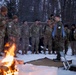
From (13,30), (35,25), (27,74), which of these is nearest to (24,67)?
(27,74)

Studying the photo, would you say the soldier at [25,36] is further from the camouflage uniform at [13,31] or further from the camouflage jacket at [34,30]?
the camouflage uniform at [13,31]

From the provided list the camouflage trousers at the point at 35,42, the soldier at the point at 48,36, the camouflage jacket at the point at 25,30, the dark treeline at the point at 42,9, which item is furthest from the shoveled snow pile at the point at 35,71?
the dark treeline at the point at 42,9

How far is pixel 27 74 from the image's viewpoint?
10.5ft

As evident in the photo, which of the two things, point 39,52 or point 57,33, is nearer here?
point 57,33

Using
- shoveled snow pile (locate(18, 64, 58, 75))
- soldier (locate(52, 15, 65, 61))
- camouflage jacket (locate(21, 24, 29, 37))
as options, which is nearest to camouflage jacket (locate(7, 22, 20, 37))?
camouflage jacket (locate(21, 24, 29, 37))

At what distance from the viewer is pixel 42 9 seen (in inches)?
1394

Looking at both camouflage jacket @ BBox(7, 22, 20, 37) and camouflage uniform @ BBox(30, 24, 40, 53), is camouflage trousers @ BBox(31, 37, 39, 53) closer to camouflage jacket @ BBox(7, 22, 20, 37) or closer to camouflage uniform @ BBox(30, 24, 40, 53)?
camouflage uniform @ BBox(30, 24, 40, 53)

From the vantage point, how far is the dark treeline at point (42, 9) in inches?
1217

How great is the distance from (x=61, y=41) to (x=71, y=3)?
22.0 metres

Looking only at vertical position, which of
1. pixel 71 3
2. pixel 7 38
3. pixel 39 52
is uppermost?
pixel 71 3

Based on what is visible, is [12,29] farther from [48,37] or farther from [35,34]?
[48,37]

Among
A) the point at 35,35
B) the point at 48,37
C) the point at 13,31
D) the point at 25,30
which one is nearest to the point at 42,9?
the point at 48,37

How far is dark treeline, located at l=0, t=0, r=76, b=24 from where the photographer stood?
101 ft

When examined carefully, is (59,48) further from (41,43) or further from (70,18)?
(70,18)
